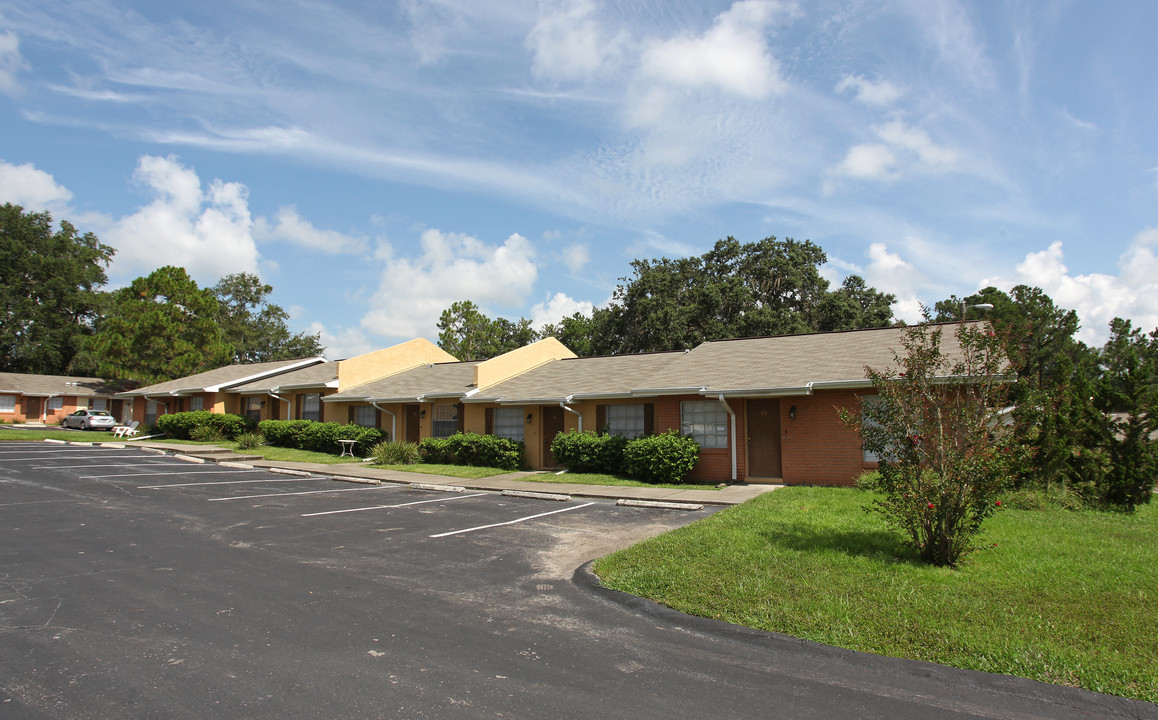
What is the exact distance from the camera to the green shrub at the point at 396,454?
75.3 feet

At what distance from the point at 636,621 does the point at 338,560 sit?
4.54 metres

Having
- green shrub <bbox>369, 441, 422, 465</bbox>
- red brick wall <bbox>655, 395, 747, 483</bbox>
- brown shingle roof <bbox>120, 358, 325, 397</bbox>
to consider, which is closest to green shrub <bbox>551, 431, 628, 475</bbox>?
red brick wall <bbox>655, 395, 747, 483</bbox>

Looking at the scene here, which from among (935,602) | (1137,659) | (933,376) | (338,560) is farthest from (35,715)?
(933,376)

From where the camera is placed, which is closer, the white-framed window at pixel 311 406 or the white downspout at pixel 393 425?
the white downspout at pixel 393 425

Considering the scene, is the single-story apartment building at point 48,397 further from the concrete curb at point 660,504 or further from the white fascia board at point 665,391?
the concrete curb at point 660,504

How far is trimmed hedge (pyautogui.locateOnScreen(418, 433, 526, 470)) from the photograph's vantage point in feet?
69.4

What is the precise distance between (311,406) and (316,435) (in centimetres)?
351

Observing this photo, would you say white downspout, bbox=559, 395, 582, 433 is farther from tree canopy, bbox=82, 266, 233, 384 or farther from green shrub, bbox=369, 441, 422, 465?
tree canopy, bbox=82, 266, 233, 384

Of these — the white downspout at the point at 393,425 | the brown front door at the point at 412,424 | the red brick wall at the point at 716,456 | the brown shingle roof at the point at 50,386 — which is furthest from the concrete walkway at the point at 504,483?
the brown shingle roof at the point at 50,386

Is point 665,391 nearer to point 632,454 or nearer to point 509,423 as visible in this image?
point 632,454

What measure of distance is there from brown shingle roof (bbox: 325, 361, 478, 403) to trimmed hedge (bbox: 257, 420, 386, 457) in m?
1.34

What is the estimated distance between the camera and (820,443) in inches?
615

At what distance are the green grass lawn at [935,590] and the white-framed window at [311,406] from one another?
24.6 metres

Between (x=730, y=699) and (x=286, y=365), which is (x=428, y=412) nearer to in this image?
(x=286, y=365)
